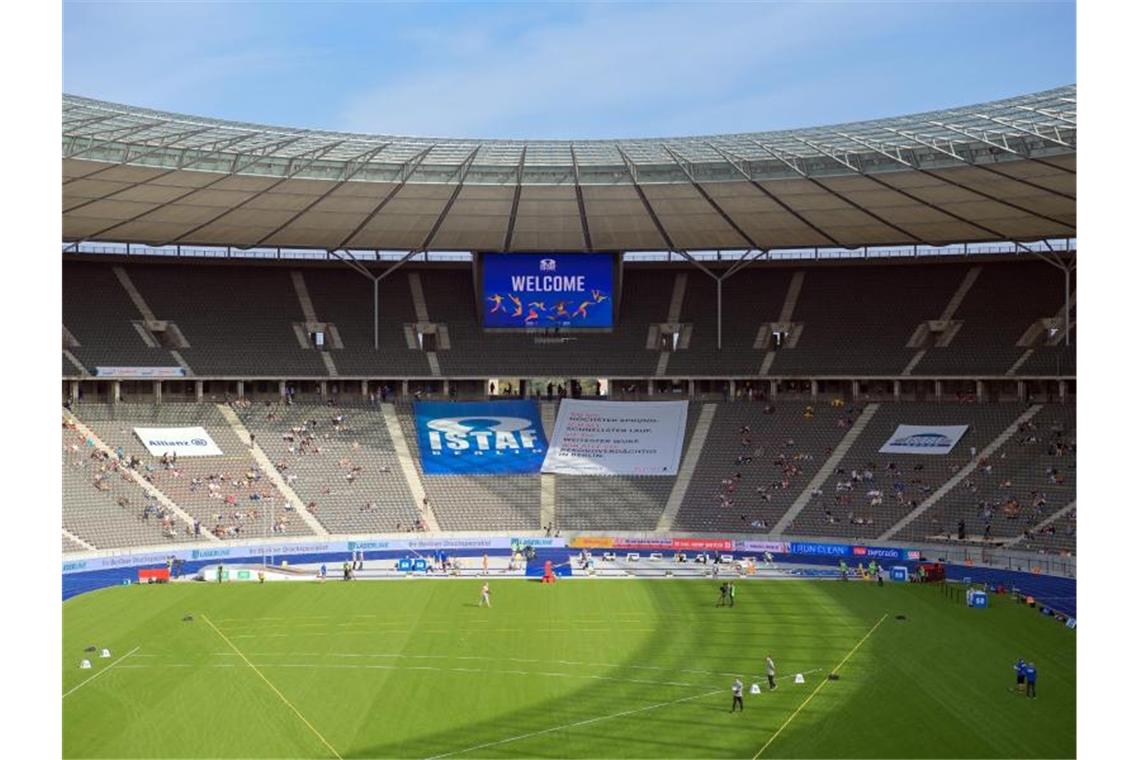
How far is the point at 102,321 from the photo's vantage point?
6203 centimetres

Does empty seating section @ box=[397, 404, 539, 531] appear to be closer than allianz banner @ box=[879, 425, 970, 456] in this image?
Yes

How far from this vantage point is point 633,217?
55.7m

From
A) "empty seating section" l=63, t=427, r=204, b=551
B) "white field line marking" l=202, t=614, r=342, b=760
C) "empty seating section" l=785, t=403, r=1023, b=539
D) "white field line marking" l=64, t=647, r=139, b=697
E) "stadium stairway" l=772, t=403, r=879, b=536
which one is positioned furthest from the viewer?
"stadium stairway" l=772, t=403, r=879, b=536

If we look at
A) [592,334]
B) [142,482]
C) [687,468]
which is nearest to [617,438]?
[687,468]

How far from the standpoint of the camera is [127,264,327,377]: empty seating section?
6247 cm

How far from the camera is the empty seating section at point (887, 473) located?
53.9 meters

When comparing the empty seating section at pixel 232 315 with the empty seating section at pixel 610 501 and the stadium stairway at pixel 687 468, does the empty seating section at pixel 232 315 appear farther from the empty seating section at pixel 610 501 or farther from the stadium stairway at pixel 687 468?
the stadium stairway at pixel 687 468

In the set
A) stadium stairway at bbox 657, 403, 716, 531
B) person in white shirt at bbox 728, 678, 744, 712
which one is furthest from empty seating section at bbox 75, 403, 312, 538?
person in white shirt at bbox 728, 678, 744, 712

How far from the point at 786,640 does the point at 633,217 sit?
89.6 ft

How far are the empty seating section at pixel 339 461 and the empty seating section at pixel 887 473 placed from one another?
20255 millimetres

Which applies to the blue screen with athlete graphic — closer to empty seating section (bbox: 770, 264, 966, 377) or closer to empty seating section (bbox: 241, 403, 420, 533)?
empty seating section (bbox: 241, 403, 420, 533)

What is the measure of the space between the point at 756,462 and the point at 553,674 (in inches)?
1240

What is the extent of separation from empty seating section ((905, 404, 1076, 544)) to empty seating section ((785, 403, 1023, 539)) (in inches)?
43.6
